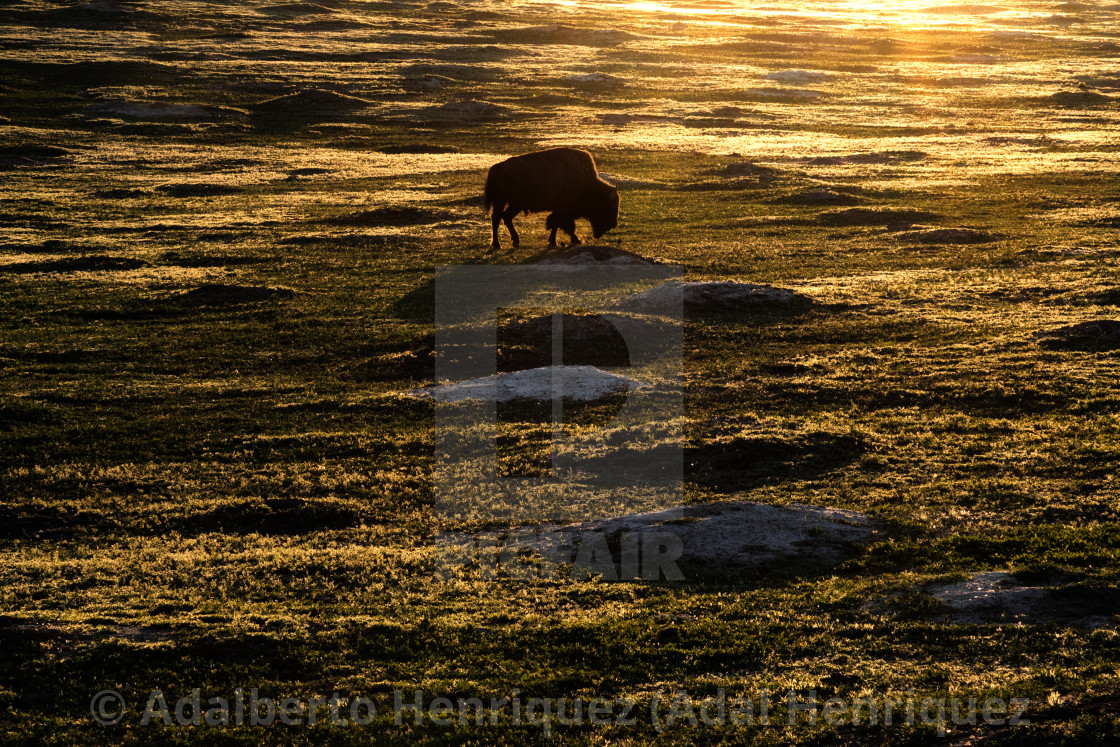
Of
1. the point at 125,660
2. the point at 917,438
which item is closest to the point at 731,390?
the point at 917,438

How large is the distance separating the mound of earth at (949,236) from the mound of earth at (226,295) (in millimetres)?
22144

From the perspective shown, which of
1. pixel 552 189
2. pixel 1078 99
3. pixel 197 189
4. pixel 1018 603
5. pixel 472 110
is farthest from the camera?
pixel 1078 99

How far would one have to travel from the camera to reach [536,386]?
2091 centimetres

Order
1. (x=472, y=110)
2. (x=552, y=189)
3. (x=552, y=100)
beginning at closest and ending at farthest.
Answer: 1. (x=552, y=189)
2. (x=472, y=110)
3. (x=552, y=100)

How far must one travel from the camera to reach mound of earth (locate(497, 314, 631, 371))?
23.0 meters

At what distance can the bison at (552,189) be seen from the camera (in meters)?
34.3

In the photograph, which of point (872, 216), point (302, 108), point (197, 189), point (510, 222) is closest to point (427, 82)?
point (302, 108)

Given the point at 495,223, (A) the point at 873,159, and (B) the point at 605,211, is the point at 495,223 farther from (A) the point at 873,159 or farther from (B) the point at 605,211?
(A) the point at 873,159

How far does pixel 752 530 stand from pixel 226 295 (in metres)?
20.6

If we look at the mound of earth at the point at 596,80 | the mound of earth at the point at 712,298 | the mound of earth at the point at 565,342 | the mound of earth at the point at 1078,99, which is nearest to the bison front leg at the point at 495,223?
the mound of earth at the point at 712,298

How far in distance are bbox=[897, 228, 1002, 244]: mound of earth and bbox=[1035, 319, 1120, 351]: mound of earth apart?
492 inches

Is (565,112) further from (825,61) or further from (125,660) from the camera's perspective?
(125,660)

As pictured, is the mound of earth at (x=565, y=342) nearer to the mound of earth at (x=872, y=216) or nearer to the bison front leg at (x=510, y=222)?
the bison front leg at (x=510, y=222)

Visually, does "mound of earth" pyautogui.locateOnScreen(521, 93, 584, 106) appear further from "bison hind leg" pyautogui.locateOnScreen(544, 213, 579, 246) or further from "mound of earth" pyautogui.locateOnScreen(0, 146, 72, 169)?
"bison hind leg" pyautogui.locateOnScreen(544, 213, 579, 246)
